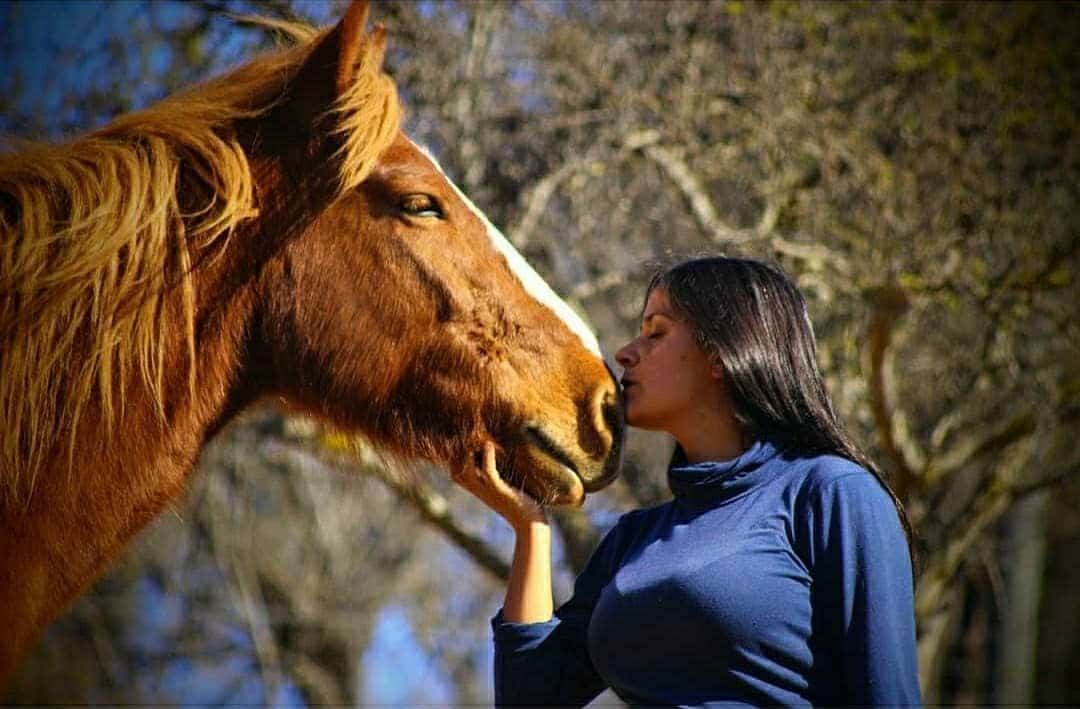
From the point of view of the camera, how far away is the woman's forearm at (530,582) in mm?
2111

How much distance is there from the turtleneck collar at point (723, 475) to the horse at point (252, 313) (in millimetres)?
220

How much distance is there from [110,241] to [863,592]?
137cm

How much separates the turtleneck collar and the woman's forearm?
0.95ft

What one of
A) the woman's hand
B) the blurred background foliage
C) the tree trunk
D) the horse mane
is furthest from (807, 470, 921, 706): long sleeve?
the tree trunk

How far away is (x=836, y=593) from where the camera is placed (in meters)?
1.79

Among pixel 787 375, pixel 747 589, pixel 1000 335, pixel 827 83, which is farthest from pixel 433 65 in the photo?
pixel 747 589

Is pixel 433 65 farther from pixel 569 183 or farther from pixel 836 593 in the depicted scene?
pixel 836 593

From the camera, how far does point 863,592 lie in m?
1.77

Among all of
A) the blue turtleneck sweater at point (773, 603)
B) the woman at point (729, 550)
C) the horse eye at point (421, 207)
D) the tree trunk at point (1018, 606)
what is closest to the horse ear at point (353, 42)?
the horse eye at point (421, 207)

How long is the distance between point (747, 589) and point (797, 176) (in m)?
4.13

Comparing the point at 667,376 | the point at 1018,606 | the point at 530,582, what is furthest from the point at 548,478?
the point at 1018,606

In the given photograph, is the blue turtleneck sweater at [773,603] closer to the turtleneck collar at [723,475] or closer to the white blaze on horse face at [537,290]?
the turtleneck collar at [723,475]

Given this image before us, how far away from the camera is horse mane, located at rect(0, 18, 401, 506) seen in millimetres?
1984

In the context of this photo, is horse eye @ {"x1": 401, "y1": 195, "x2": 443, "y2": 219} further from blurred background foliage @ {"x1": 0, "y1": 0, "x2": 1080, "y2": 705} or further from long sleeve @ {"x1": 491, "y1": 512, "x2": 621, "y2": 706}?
blurred background foliage @ {"x1": 0, "y1": 0, "x2": 1080, "y2": 705}
